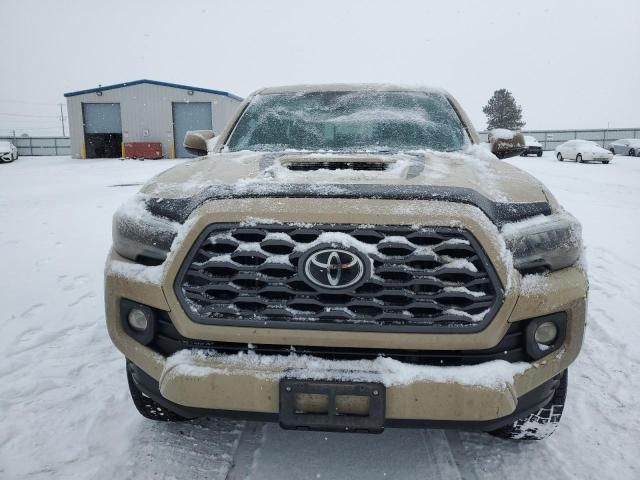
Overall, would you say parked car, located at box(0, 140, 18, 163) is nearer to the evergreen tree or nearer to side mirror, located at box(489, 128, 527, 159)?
side mirror, located at box(489, 128, 527, 159)

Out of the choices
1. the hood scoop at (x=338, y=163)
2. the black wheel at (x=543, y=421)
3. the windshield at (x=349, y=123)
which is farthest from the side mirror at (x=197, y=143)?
the black wheel at (x=543, y=421)

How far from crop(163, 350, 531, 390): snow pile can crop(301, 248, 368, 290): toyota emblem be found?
293 millimetres

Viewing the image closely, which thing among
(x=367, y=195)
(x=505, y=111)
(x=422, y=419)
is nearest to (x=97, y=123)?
(x=367, y=195)

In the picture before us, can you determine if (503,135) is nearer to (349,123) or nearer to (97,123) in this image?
(349,123)

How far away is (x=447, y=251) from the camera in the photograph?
1837mm

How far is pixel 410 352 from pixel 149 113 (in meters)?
30.9

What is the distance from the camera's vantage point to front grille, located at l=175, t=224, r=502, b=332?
1.81m

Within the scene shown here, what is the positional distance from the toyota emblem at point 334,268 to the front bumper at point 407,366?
129mm

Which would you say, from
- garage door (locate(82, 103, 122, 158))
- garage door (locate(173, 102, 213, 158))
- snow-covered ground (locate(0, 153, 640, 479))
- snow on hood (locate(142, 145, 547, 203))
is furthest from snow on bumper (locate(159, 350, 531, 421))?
garage door (locate(82, 103, 122, 158))

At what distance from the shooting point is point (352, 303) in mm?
1818

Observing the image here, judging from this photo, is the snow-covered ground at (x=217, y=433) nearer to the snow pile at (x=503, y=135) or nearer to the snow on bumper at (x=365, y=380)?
the snow on bumper at (x=365, y=380)

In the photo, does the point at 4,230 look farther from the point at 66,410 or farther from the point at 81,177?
the point at 81,177

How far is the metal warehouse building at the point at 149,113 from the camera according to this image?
96.5 ft

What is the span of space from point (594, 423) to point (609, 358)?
93 cm
